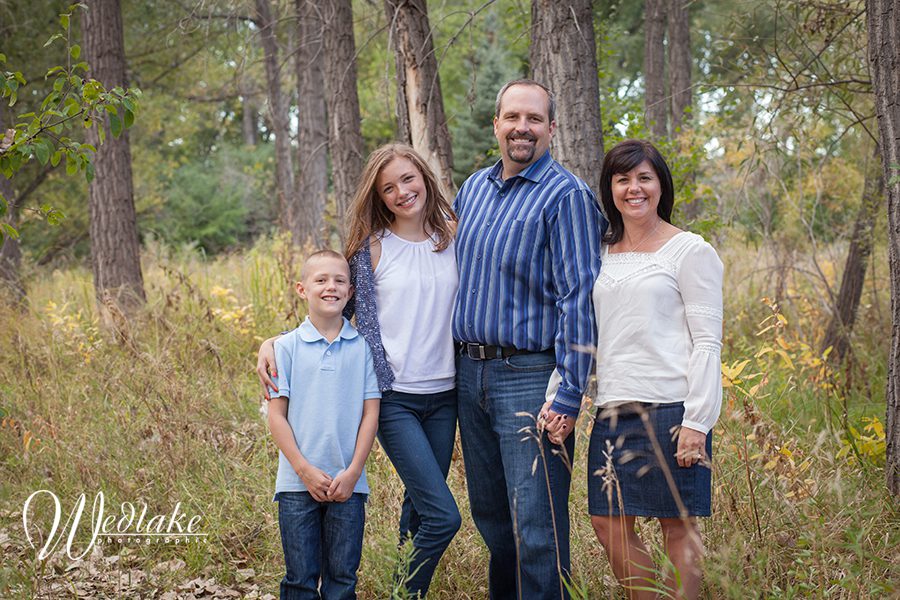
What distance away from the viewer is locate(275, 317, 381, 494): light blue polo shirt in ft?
9.91

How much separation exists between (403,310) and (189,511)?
1.99m

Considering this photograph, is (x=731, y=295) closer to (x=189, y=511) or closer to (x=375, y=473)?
(x=375, y=473)

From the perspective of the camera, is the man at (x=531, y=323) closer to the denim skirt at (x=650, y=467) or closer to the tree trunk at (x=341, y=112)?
the denim skirt at (x=650, y=467)

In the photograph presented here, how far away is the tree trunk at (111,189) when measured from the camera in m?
8.04

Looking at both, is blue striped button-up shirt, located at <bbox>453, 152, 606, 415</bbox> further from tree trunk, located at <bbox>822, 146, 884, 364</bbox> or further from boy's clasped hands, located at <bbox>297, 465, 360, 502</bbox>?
tree trunk, located at <bbox>822, 146, 884, 364</bbox>

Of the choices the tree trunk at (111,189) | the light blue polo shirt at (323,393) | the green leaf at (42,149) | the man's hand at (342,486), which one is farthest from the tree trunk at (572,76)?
the tree trunk at (111,189)

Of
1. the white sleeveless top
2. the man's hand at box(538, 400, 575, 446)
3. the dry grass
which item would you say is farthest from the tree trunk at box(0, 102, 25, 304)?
the man's hand at box(538, 400, 575, 446)

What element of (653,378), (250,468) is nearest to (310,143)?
(250,468)

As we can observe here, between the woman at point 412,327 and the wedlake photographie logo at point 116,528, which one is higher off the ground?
the woman at point 412,327

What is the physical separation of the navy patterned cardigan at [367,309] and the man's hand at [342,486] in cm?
32

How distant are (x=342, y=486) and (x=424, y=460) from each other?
30 centimetres

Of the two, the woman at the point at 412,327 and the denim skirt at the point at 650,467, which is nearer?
the denim skirt at the point at 650,467

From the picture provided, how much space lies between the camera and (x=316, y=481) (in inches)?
117

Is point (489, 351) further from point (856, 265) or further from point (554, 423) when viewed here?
point (856, 265)
